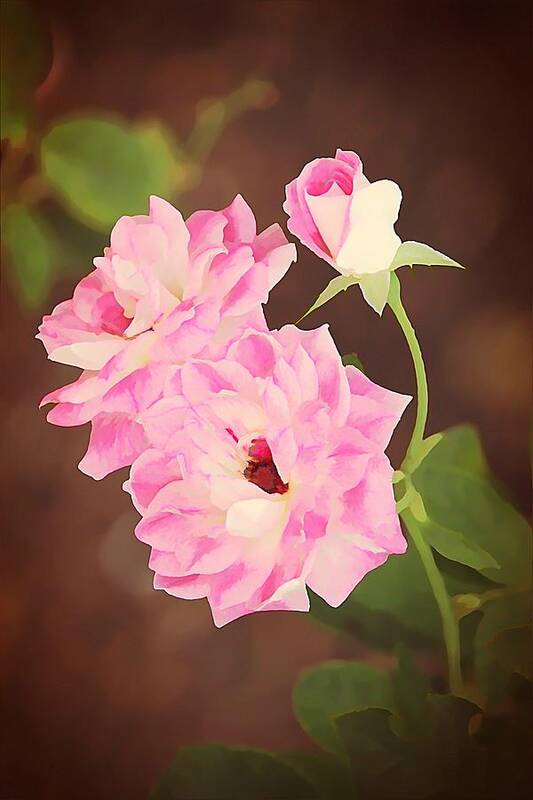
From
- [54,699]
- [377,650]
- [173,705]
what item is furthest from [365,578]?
[54,699]

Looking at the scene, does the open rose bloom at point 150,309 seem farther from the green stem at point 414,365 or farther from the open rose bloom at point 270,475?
the green stem at point 414,365

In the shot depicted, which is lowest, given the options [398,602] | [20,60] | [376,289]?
[398,602]

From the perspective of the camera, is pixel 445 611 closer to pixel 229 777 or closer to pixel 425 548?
pixel 425 548

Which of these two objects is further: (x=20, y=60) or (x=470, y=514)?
(x=20, y=60)

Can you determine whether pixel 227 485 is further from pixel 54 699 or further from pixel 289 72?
pixel 289 72

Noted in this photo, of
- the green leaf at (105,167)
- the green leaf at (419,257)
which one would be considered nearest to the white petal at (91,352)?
the green leaf at (105,167)

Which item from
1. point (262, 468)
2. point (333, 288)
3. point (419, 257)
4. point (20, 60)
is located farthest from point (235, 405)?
point (20, 60)

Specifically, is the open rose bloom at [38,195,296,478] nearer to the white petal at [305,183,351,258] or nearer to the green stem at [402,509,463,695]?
the white petal at [305,183,351,258]
